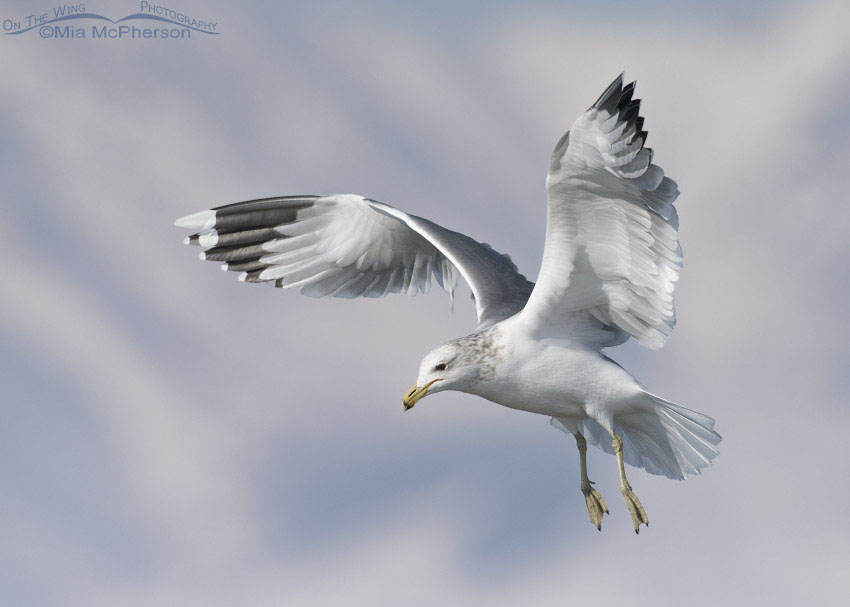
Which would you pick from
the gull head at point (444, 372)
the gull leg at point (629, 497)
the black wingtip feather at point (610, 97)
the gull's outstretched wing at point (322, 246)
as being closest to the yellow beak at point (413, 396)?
the gull head at point (444, 372)

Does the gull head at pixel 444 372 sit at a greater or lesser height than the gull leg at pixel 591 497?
greater

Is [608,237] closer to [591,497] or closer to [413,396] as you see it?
[413,396]

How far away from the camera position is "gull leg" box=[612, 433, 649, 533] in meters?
9.08

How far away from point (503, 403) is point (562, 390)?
20.6 inches

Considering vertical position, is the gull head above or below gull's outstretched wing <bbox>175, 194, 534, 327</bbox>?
below

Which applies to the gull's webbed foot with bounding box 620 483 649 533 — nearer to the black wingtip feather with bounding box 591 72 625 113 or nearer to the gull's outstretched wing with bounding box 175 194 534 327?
the gull's outstretched wing with bounding box 175 194 534 327

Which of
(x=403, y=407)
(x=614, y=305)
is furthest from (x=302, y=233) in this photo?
(x=614, y=305)

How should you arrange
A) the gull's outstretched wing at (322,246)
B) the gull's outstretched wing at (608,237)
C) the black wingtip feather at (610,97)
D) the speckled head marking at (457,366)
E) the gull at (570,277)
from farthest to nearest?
the gull's outstretched wing at (322,246), the speckled head marking at (457,366), the gull at (570,277), the gull's outstretched wing at (608,237), the black wingtip feather at (610,97)

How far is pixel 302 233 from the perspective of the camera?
11289 millimetres

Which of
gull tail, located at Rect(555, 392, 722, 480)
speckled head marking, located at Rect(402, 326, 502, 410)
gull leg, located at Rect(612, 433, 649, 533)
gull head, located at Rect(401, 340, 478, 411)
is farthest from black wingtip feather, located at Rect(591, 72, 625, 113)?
gull leg, located at Rect(612, 433, 649, 533)

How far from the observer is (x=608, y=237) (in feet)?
28.3

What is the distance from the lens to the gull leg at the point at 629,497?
9078 mm

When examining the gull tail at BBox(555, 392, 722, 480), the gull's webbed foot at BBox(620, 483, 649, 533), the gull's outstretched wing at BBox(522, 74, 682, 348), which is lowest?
the gull's webbed foot at BBox(620, 483, 649, 533)

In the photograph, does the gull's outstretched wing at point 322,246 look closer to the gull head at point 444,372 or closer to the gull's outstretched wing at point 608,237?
the gull's outstretched wing at point 608,237
